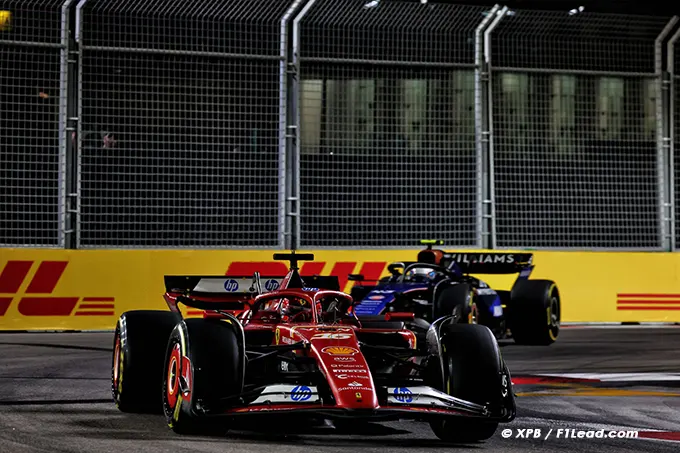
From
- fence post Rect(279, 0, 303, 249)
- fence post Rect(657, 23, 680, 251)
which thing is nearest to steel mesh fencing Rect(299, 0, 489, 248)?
fence post Rect(279, 0, 303, 249)

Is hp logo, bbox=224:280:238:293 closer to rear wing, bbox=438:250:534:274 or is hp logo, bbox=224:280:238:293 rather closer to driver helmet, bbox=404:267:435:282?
driver helmet, bbox=404:267:435:282

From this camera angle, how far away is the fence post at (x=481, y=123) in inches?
727

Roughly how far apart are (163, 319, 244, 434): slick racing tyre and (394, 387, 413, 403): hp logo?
0.93 meters

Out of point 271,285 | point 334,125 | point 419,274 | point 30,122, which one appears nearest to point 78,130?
point 30,122

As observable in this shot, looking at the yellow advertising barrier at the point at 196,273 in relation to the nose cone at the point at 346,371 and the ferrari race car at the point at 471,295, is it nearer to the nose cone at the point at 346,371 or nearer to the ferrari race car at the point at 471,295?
the ferrari race car at the point at 471,295

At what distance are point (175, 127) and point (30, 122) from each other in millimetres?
2055

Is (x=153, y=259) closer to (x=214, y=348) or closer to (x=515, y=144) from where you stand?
(x=515, y=144)

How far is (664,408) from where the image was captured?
29.4ft

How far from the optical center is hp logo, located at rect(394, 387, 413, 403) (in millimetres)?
6853

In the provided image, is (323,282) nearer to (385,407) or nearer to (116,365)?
(116,365)

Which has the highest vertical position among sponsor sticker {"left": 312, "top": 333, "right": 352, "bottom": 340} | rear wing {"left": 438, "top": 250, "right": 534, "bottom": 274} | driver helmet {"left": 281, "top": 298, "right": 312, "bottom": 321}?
rear wing {"left": 438, "top": 250, "right": 534, "bottom": 274}

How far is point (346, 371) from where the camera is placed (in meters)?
6.88

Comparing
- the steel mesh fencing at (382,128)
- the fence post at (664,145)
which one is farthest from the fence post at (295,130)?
the fence post at (664,145)

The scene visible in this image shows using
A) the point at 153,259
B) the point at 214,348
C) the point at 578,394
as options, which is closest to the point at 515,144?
the point at 153,259
